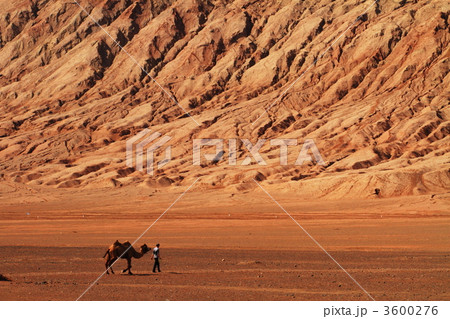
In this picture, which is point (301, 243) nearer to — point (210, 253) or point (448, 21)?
point (210, 253)

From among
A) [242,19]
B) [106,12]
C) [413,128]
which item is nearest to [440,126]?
[413,128]

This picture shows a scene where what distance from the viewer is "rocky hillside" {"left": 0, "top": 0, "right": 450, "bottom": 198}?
67250 millimetres

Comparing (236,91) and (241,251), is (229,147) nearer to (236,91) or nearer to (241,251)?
(236,91)

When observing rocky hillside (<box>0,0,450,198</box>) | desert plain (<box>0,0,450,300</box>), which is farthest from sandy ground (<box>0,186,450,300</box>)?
rocky hillside (<box>0,0,450,198</box>)

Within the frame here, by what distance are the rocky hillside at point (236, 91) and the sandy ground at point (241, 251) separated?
12.0 m

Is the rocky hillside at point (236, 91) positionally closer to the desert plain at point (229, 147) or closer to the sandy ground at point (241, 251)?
the desert plain at point (229, 147)

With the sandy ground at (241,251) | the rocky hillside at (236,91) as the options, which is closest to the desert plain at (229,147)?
the sandy ground at (241,251)

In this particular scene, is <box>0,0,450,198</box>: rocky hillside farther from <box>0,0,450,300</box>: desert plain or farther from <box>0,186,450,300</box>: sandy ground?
<box>0,186,450,300</box>: sandy ground

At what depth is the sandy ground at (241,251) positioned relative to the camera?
1572 centimetres

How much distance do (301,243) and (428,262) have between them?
815cm

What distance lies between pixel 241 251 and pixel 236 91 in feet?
215

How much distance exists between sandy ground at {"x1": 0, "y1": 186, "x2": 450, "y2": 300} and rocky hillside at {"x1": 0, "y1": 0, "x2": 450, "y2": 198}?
11964 millimetres

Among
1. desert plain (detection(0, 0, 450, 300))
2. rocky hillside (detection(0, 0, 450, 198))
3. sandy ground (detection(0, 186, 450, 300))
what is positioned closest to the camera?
sandy ground (detection(0, 186, 450, 300))

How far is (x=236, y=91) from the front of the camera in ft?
295
